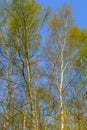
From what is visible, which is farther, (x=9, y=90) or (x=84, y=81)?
(x=84, y=81)

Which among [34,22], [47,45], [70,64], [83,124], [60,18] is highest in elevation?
[60,18]

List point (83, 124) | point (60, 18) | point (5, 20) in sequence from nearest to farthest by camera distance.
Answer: point (5, 20), point (83, 124), point (60, 18)

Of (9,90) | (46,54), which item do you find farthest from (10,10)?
(46,54)

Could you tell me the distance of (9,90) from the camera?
13.6 metres

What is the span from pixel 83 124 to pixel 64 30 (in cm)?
516

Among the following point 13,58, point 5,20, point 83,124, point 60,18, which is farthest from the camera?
point 60,18

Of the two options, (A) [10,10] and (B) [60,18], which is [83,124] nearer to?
(B) [60,18]

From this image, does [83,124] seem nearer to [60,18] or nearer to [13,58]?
[60,18]

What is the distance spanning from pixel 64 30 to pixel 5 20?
4.44m

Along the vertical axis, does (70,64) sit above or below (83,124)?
above

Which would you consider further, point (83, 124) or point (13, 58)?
point (83, 124)

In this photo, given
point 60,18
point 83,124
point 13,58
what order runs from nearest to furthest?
point 13,58, point 83,124, point 60,18

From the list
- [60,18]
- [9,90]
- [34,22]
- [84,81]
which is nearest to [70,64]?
[84,81]

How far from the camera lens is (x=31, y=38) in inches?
415
